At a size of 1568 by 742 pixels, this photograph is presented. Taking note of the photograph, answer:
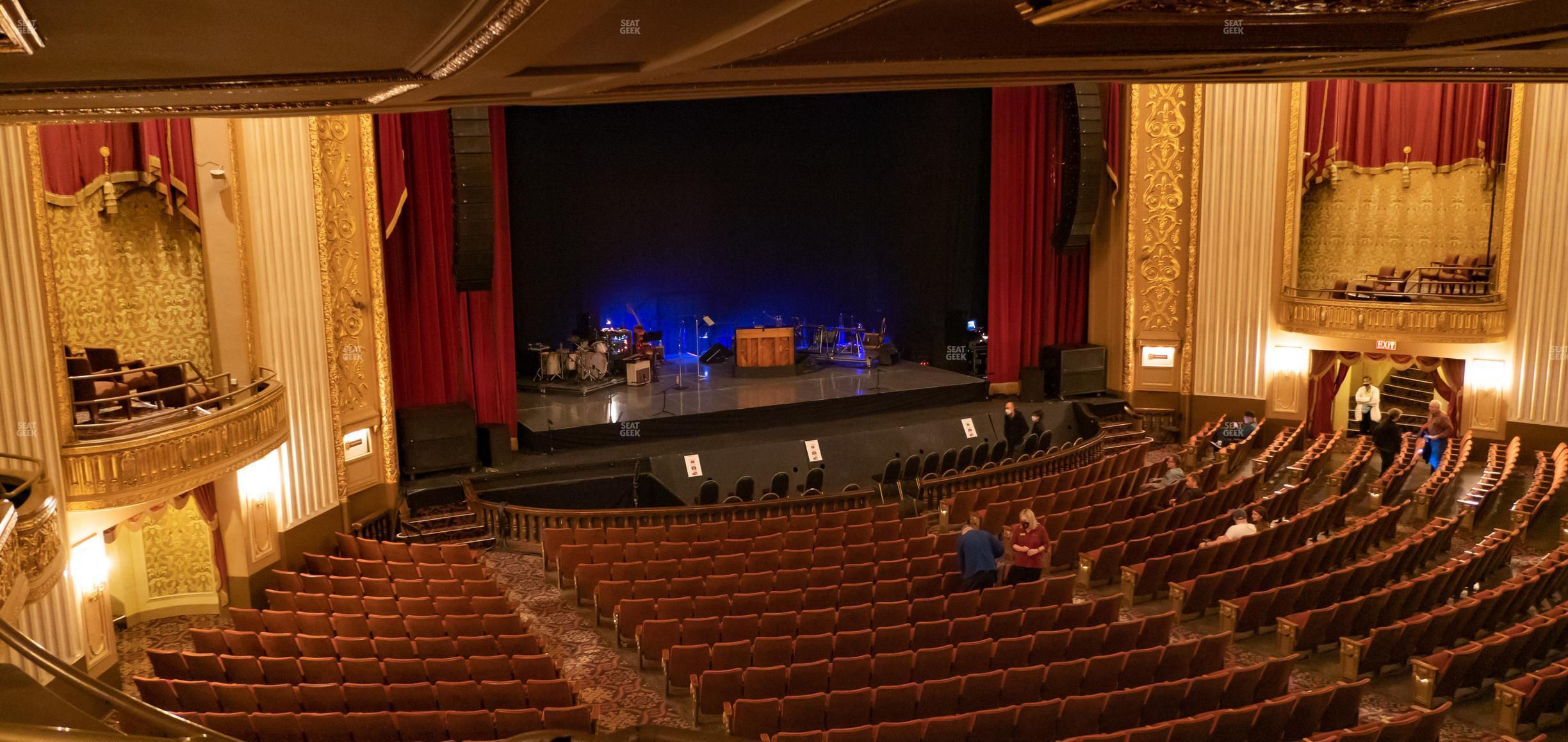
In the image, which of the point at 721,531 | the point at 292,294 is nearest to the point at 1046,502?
the point at 721,531

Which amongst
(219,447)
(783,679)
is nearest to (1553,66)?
(783,679)

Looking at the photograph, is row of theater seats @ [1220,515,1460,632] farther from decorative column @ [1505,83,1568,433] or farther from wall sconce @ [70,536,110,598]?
wall sconce @ [70,536,110,598]

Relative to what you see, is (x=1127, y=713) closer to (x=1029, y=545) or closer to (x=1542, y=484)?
(x=1029, y=545)

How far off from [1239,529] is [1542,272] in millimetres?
7560

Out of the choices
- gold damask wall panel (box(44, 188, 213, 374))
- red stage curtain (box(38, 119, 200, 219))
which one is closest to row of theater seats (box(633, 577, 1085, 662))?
gold damask wall panel (box(44, 188, 213, 374))

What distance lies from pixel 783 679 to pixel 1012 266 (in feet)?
38.7

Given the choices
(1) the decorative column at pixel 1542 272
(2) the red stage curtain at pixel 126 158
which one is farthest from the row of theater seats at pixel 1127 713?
(1) the decorative column at pixel 1542 272

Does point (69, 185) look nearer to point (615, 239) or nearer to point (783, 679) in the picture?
point (783, 679)

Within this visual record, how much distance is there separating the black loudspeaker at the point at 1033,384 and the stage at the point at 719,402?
0.64 m

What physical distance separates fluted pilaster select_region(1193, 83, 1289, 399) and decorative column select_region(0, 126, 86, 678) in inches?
543

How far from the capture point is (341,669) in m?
7.41

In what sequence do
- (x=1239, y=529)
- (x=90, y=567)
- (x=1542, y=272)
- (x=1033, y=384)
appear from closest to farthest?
(x=90, y=567) < (x=1239, y=529) < (x=1542, y=272) < (x=1033, y=384)

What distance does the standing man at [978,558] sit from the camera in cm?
889

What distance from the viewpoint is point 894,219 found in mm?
19297
